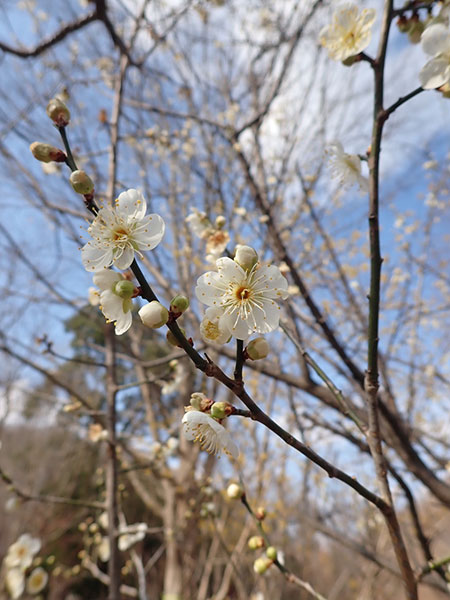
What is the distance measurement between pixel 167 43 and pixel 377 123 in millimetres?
3456

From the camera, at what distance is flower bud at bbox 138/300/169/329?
1.91 ft

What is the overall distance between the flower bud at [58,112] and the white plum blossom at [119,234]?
22 cm

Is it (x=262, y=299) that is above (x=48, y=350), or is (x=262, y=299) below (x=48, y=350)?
above

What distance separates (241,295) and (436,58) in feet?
2.66

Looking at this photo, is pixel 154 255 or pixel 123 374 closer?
pixel 154 255

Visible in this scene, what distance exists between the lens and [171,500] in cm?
352

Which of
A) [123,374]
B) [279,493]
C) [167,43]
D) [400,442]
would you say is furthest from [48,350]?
[279,493]

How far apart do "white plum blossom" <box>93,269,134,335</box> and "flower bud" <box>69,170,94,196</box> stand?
147 millimetres

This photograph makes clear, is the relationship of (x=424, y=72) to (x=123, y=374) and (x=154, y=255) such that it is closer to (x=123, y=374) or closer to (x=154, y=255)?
(x=154, y=255)

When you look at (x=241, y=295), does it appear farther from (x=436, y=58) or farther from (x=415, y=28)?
(x=415, y=28)

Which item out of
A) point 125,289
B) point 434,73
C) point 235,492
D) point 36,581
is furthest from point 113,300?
point 36,581

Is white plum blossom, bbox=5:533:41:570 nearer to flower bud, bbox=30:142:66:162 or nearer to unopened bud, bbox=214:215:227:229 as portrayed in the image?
unopened bud, bbox=214:215:227:229

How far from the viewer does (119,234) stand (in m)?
0.77

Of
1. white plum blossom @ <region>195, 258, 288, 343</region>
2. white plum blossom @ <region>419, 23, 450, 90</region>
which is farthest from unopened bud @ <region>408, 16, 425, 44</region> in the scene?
white plum blossom @ <region>195, 258, 288, 343</region>
